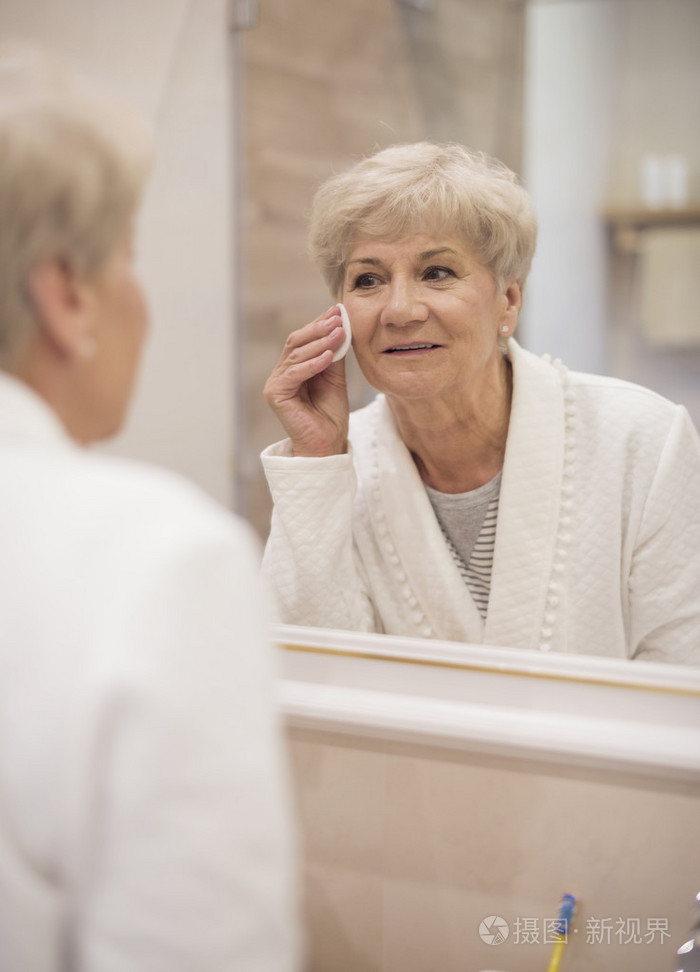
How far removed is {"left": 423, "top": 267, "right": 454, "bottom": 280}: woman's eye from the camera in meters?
1.04

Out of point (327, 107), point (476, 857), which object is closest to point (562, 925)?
point (476, 857)

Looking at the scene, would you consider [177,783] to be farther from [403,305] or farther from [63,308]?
[403,305]

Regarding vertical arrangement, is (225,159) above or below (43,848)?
above

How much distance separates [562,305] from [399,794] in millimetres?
607

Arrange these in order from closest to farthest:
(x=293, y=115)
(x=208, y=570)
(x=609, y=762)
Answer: (x=208, y=570) → (x=609, y=762) → (x=293, y=115)

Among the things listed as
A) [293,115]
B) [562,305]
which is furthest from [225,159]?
[562,305]

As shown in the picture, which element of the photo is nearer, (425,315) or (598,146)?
(425,315)

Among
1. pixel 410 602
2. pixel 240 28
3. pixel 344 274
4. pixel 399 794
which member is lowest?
pixel 399 794

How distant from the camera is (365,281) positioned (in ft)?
3.49

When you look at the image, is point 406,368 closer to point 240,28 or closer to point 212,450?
point 212,450

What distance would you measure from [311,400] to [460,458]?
0.20m

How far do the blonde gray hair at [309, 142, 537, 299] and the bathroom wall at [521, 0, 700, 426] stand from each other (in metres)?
0.05

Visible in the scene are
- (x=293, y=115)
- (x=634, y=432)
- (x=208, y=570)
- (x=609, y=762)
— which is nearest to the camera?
(x=208, y=570)

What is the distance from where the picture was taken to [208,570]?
1.40 feet
